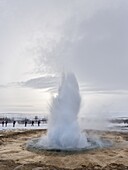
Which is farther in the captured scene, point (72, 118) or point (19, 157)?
point (72, 118)

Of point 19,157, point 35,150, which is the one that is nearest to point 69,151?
point 35,150

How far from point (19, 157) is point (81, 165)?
3.82 metres

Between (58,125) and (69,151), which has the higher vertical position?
(58,125)

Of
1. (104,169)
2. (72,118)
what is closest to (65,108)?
(72,118)

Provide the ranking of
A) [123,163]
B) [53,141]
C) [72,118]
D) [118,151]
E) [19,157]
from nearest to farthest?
[123,163]
[19,157]
[118,151]
[53,141]
[72,118]

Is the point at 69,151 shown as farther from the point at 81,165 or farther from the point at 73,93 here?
the point at 73,93

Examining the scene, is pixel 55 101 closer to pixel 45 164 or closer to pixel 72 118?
pixel 72 118

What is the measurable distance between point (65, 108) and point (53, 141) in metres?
2.78

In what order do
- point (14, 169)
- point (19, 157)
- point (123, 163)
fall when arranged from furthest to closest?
1. point (19, 157)
2. point (123, 163)
3. point (14, 169)

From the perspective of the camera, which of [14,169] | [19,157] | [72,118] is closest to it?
[14,169]

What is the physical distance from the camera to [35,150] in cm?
1941

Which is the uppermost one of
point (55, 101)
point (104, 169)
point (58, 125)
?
point (55, 101)

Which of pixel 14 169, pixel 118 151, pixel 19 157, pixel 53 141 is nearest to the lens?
pixel 14 169

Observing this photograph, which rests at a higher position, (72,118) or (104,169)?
(72,118)
